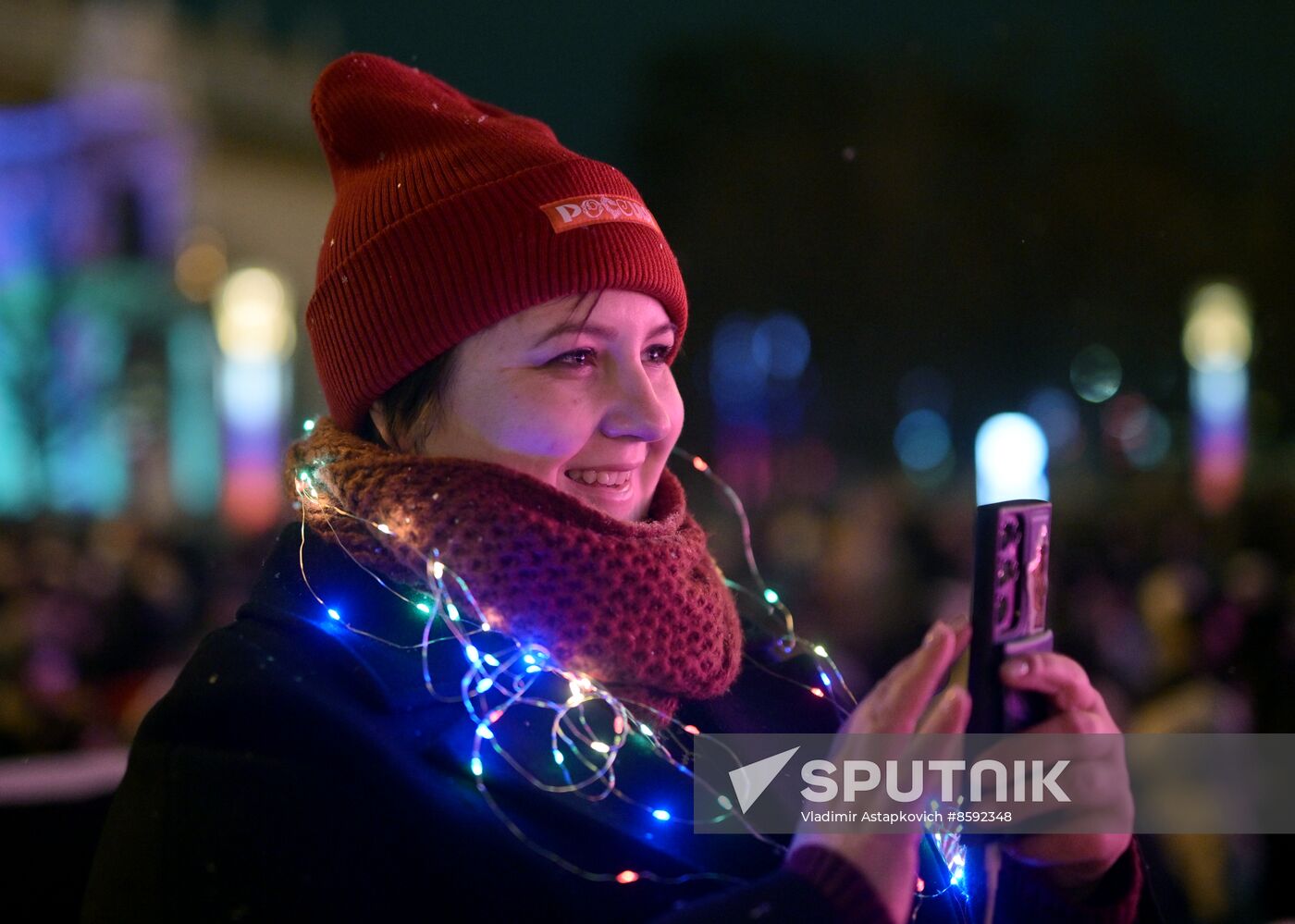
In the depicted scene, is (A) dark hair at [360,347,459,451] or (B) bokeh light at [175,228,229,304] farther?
(B) bokeh light at [175,228,229,304]

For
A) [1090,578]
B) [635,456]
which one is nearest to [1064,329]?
[1090,578]

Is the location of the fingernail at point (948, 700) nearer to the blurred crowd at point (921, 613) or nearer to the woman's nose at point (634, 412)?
the woman's nose at point (634, 412)

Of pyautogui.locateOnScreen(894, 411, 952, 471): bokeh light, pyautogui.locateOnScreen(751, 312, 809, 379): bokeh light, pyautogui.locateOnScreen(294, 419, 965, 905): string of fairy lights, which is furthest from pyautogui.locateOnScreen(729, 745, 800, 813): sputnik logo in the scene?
pyautogui.locateOnScreen(894, 411, 952, 471): bokeh light

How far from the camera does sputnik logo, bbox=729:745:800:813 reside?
1780 millimetres

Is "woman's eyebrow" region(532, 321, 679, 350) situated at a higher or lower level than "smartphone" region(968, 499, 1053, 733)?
higher

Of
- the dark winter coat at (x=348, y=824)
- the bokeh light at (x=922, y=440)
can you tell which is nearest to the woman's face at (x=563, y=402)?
the dark winter coat at (x=348, y=824)

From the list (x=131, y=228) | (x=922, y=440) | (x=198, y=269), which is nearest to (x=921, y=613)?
(x=922, y=440)

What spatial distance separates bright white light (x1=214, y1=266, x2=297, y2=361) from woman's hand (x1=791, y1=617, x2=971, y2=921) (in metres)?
18.4

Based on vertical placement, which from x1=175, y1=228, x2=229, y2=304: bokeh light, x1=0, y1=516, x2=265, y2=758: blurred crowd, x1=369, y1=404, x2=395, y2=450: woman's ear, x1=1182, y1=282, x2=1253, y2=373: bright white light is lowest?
x1=0, y1=516, x2=265, y2=758: blurred crowd

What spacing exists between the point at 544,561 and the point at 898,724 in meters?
0.56

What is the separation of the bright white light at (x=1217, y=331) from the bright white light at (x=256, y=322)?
1501 cm

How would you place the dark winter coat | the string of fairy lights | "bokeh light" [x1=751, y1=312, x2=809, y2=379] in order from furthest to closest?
"bokeh light" [x1=751, y1=312, x2=809, y2=379] < the string of fairy lights < the dark winter coat

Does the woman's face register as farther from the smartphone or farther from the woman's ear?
the smartphone

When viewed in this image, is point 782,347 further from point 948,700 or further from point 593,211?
point 948,700
